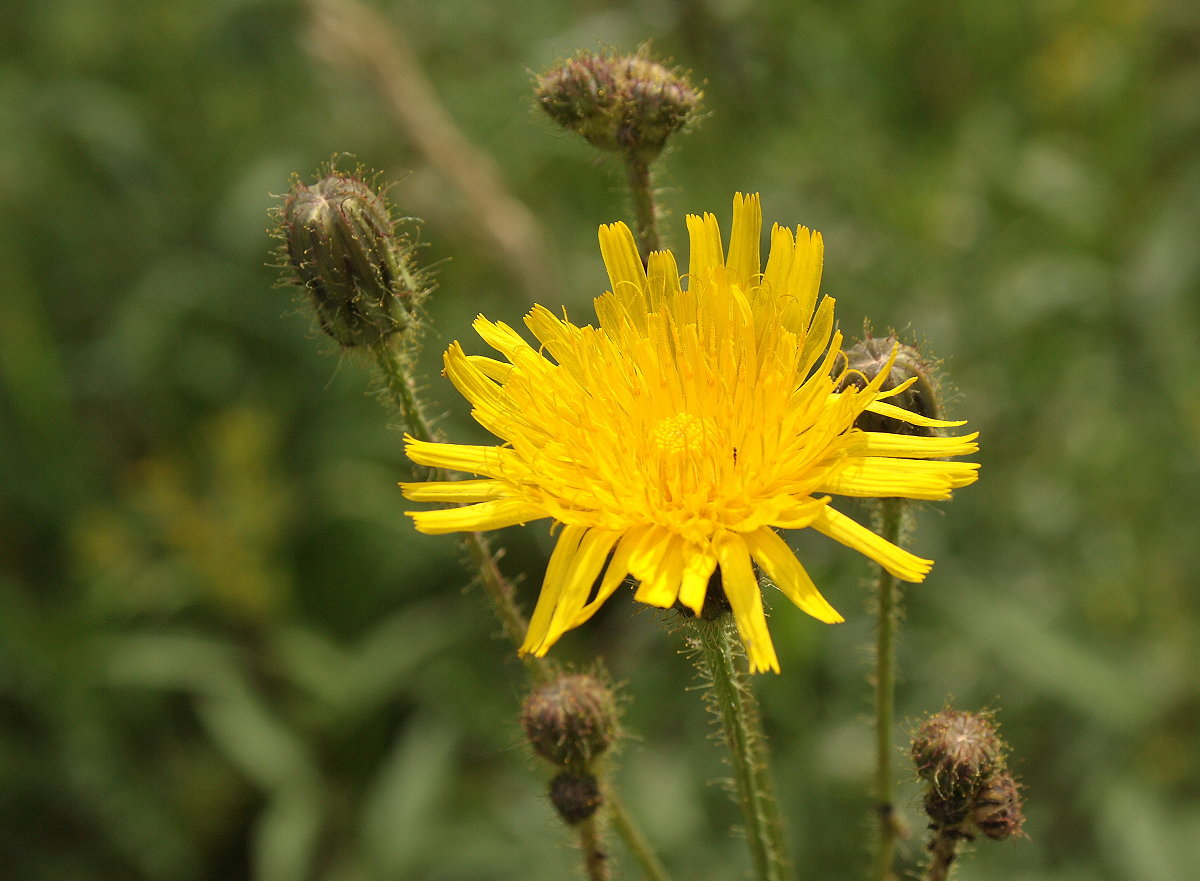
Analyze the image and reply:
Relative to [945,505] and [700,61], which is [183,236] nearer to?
[700,61]

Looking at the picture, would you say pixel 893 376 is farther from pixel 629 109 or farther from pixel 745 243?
pixel 629 109

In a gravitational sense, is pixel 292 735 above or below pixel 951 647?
below

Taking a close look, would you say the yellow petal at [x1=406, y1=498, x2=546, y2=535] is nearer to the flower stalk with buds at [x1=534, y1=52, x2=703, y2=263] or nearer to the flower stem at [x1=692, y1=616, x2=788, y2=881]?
the flower stem at [x1=692, y1=616, x2=788, y2=881]

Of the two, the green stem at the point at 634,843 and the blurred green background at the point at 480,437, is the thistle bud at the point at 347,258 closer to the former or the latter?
the green stem at the point at 634,843

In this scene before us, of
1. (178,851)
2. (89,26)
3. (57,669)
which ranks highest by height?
(89,26)

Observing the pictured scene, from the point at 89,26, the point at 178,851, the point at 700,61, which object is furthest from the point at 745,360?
the point at 89,26
